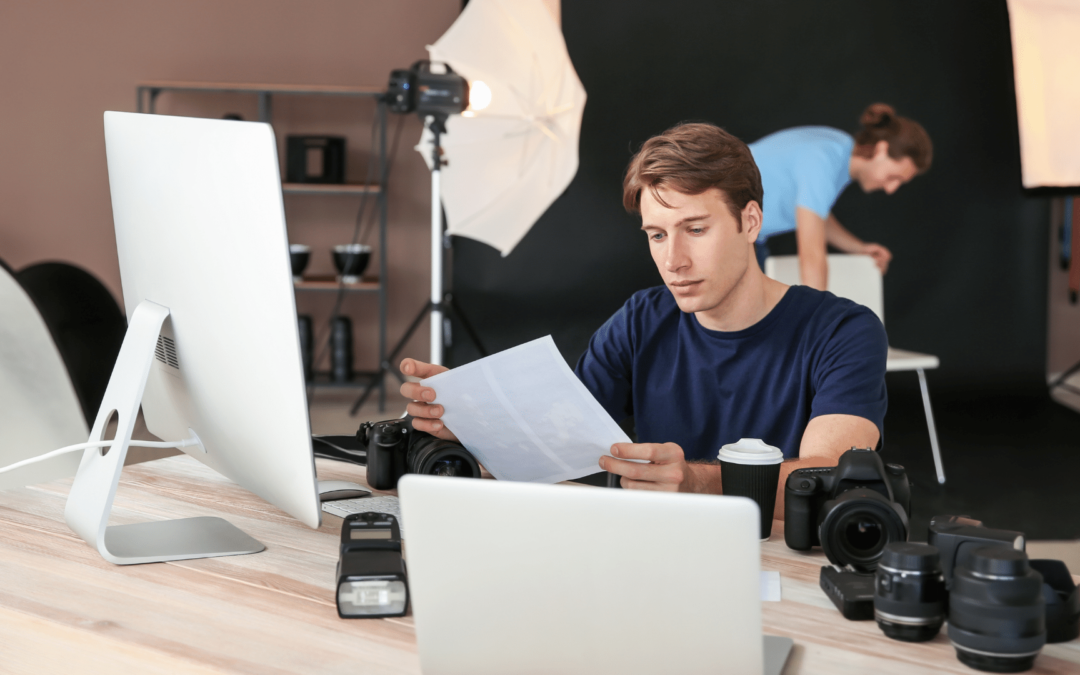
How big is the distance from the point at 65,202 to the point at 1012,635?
5499mm

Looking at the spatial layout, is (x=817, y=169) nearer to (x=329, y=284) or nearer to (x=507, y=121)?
(x=507, y=121)

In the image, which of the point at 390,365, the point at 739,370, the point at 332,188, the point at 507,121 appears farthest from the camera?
the point at 332,188

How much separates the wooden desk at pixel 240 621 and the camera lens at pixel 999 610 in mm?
30

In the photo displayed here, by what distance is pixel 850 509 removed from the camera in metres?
0.85

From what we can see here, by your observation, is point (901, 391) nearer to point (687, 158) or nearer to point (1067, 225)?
point (1067, 225)

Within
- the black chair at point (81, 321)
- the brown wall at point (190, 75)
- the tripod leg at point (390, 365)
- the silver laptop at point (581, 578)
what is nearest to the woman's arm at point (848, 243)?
the tripod leg at point (390, 365)

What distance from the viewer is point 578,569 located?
1.85 feet

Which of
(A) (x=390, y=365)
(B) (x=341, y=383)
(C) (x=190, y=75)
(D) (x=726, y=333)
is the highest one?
(C) (x=190, y=75)

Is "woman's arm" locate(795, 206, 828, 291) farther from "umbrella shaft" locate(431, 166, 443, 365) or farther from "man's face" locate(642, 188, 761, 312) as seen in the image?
"man's face" locate(642, 188, 761, 312)

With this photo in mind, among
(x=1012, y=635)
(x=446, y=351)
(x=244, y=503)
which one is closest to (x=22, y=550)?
(x=244, y=503)

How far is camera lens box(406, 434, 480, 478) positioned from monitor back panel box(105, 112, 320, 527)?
0.20 m

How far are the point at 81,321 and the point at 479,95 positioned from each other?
1990mm

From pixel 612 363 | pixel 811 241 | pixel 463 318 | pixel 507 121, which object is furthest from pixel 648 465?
pixel 463 318

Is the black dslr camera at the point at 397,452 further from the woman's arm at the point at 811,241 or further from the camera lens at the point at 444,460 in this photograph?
the woman's arm at the point at 811,241
